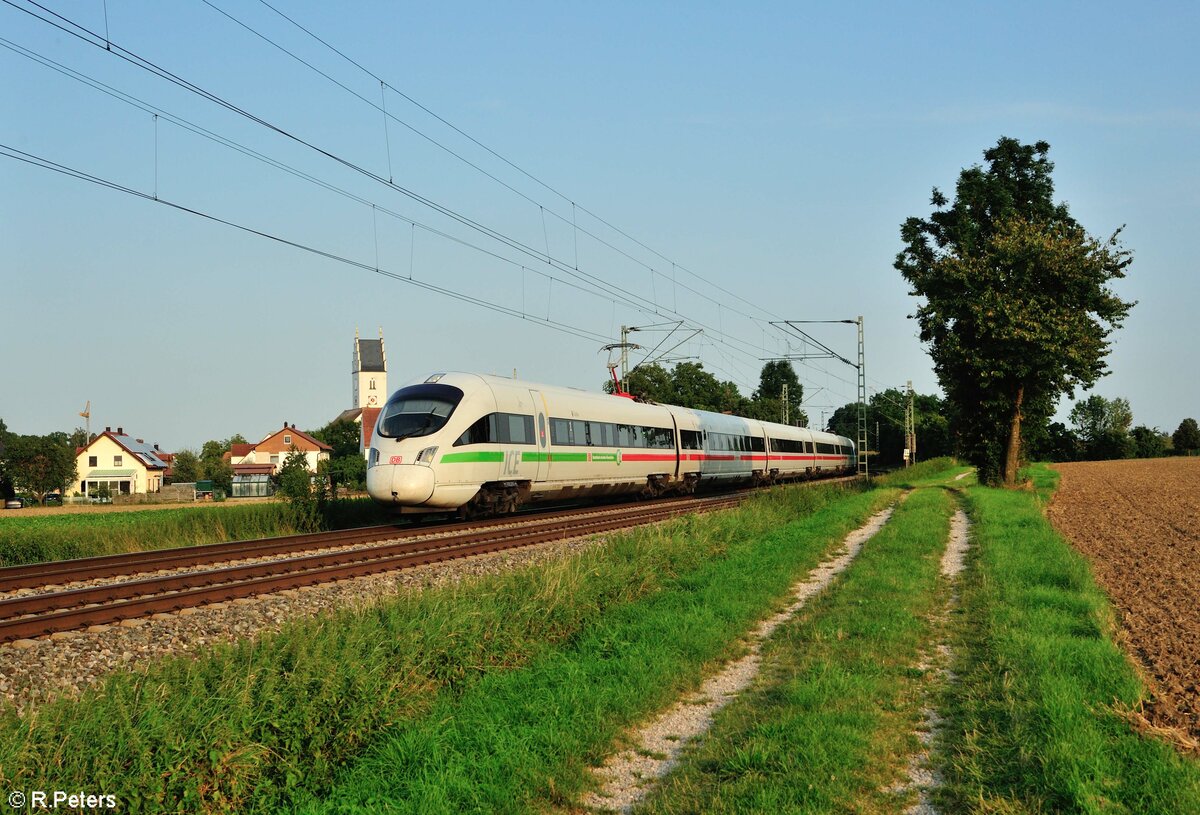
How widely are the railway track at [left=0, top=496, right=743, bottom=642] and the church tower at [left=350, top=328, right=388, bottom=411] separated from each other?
153735 mm

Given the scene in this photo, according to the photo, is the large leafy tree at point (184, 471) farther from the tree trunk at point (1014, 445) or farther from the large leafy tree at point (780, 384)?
the tree trunk at point (1014, 445)

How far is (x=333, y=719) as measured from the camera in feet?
21.5

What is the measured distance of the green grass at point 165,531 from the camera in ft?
57.7

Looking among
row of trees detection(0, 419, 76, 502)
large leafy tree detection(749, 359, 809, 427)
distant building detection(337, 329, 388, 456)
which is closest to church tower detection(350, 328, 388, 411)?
distant building detection(337, 329, 388, 456)

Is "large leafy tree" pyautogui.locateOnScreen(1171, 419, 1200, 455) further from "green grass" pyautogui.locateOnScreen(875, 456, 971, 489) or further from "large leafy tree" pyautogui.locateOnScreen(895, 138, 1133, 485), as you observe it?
"large leafy tree" pyautogui.locateOnScreen(895, 138, 1133, 485)

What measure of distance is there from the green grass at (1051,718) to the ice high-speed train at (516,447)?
457 inches

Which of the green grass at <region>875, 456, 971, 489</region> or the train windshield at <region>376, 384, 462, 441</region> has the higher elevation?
the train windshield at <region>376, 384, 462, 441</region>

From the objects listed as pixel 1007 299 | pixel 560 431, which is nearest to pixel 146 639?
pixel 560 431

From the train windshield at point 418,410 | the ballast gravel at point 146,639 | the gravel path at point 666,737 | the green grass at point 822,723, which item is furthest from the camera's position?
the train windshield at point 418,410

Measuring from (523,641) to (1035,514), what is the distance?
18782mm

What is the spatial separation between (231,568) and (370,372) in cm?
16272

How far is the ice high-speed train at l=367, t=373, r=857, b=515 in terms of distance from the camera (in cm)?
2019

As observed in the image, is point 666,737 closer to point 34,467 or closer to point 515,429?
point 515,429

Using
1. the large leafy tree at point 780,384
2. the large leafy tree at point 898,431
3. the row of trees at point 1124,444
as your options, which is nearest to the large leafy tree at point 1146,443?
the row of trees at point 1124,444
